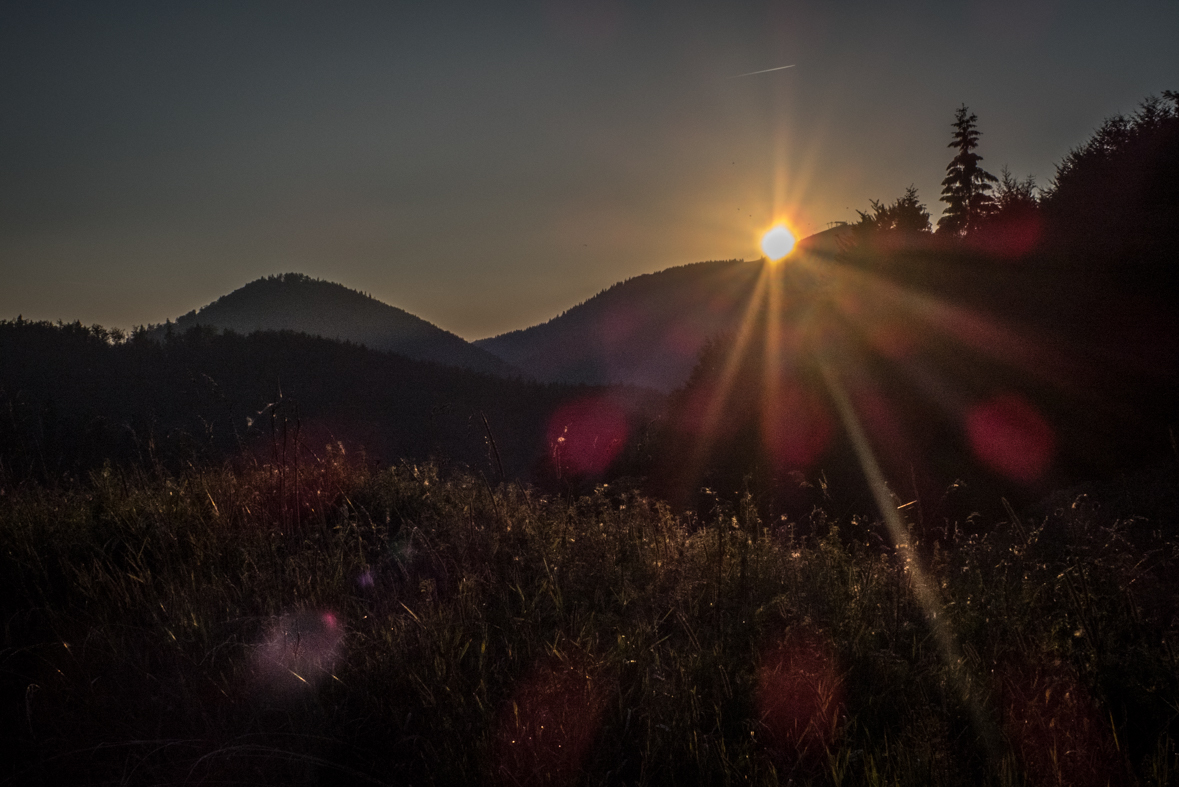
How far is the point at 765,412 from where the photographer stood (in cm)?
1716

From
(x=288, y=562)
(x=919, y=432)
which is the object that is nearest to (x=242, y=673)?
(x=288, y=562)

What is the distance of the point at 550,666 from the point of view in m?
2.51

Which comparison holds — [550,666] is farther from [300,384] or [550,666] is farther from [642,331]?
[642,331]

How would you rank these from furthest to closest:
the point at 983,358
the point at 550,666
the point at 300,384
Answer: the point at 300,384, the point at 983,358, the point at 550,666

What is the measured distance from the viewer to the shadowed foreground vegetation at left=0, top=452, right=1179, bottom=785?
2.08m

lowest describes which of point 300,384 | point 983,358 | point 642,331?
point 983,358

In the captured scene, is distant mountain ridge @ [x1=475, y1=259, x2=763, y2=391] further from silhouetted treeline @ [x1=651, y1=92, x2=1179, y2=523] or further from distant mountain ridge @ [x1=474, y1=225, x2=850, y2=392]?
silhouetted treeline @ [x1=651, y1=92, x2=1179, y2=523]

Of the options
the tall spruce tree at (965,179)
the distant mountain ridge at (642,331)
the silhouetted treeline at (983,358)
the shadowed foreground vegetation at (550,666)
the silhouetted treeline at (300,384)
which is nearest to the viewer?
the shadowed foreground vegetation at (550,666)

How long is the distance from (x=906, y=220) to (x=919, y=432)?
22.1m

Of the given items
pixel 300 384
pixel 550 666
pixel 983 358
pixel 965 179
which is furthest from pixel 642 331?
pixel 550 666

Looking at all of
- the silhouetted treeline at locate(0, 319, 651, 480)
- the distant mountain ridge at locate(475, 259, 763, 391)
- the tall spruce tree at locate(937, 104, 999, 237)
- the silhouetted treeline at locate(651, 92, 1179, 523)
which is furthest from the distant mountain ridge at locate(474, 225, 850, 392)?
the silhouetted treeline at locate(651, 92, 1179, 523)

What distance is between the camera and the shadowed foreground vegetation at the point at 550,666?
6.81 feet

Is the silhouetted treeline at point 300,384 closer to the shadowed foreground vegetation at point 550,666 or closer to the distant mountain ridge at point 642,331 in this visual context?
the distant mountain ridge at point 642,331

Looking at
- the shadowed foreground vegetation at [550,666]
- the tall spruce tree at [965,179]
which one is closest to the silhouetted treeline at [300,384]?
the tall spruce tree at [965,179]
